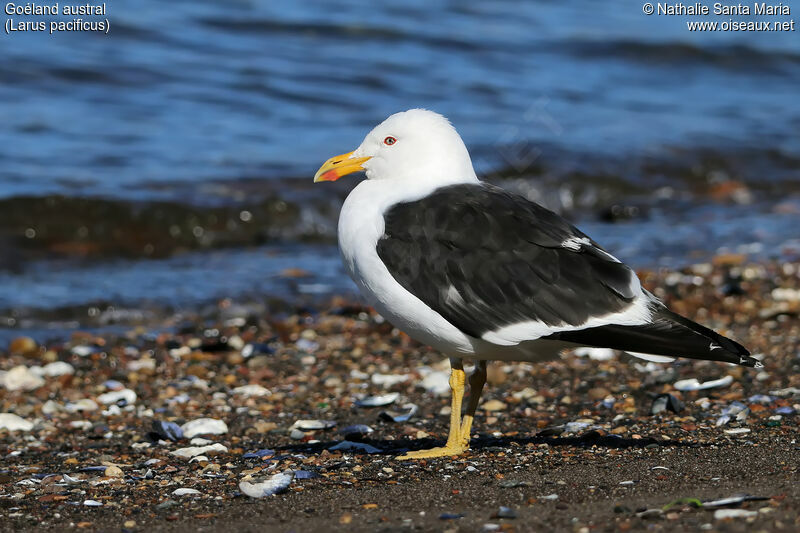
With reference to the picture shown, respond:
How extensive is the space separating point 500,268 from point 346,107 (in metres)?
10.4

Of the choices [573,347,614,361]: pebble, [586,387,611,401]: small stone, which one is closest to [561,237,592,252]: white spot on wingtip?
[586,387,611,401]: small stone

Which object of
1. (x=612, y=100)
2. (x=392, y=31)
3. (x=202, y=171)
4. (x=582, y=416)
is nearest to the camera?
(x=582, y=416)

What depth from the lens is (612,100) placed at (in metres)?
16.4

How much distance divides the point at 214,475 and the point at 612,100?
1286cm

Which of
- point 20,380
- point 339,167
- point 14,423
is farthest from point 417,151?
point 20,380

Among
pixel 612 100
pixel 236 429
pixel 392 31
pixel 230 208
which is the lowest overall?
pixel 236 429

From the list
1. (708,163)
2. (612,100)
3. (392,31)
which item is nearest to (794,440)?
(708,163)

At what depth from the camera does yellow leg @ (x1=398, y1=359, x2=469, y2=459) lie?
4.76 meters

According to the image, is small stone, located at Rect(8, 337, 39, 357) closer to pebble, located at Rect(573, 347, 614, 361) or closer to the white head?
the white head

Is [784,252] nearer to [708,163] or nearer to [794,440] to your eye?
[708,163]

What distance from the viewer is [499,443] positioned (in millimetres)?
5062

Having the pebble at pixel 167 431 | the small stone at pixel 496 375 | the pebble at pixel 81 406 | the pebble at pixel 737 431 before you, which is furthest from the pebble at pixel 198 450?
the pebble at pixel 737 431

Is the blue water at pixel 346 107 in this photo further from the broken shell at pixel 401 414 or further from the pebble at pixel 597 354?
the broken shell at pixel 401 414

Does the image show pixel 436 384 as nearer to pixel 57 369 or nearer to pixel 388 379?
pixel 388 379
